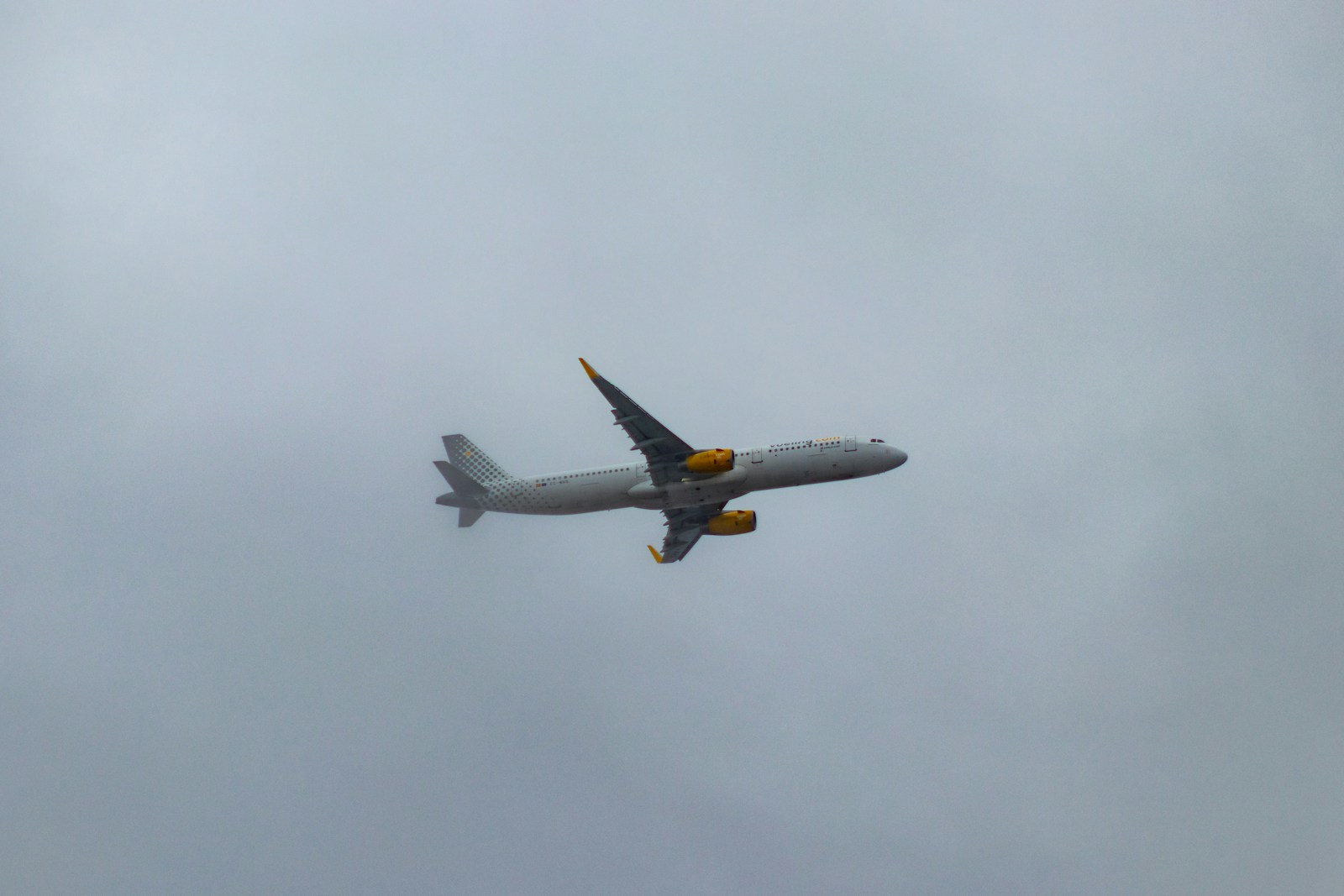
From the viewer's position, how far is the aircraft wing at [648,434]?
84.5 meters

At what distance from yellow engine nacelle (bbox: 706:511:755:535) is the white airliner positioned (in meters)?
2.21

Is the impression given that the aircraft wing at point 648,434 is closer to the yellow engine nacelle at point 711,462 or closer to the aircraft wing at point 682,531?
the yellow engine nacelle at point 711,462

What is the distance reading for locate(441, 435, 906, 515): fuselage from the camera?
283 ft

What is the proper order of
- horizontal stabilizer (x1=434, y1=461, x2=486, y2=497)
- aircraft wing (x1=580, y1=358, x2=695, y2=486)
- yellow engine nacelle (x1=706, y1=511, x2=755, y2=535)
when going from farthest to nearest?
1. yellow engine nacelle (x1=706, y1=511, x2=755, y2=535)
2. horizontal stabilizer (x1=434, y1=461, x2=486, y2=497)
3. aircraft wing (x1=580, y1=358, x2=695, y2=486)

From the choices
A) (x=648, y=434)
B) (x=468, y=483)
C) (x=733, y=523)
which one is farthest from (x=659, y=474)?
(x=468, y=483)

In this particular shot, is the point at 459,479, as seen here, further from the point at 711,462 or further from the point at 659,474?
the point at 711,462

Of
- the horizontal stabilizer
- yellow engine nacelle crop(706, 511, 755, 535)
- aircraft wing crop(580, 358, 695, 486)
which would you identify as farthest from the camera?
yellow engine nacelle crop(706, 511, 755, 535)

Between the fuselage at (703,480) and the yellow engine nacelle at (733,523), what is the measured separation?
401 centimetres

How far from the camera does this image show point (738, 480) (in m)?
87.1

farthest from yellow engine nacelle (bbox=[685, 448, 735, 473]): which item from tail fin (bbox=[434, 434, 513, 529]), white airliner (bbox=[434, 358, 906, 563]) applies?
tail fin (bbox=[434, 434, 513, 529])

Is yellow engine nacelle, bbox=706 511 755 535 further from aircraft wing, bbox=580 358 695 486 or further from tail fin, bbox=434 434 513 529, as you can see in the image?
tail fin, bbox=434 434 513 529

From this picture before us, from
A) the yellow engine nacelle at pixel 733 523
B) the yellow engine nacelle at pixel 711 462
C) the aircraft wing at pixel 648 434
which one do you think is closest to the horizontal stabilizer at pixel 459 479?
the aircraft wing at pixel 648 434

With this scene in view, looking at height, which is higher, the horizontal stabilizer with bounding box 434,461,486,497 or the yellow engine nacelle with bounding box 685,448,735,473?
the yellow engine nacelle with bounding box 685,448,735,473

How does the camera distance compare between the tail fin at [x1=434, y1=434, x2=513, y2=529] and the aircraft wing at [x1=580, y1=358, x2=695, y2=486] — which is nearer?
the aircraft wing at [x1=580, y1=358, x2=695, y2=486]
